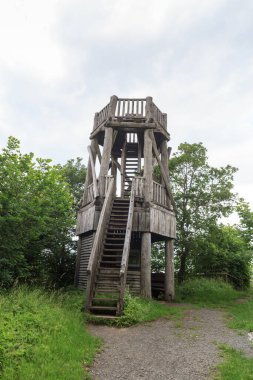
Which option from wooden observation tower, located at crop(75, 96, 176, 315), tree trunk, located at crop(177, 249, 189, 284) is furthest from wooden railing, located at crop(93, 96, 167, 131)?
tree trunk, located at crop(177, 249, 189, 284)

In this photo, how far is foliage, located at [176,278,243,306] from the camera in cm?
1389

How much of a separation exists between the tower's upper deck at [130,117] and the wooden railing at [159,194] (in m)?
2.64

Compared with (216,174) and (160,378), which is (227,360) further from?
(216,174)

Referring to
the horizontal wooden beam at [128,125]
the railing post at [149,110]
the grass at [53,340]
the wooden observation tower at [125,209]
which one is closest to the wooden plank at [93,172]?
the wooden observation tower at [125,209]

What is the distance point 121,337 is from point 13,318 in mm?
2407

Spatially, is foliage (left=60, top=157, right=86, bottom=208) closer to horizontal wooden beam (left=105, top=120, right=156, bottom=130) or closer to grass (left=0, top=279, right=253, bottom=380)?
horizontal wooden beam (left=105, top=120, right=156, bottom=130)

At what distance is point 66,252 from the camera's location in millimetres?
18016

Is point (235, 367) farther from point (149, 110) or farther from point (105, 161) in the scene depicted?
point (149, 110)

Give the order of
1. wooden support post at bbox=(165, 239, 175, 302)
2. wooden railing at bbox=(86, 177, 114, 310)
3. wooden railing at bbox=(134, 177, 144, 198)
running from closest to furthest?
wooden railing at bbox=(86, 177, 114, 310) → wooden railing at bbox=(134, 177, 144, 198) → wooden support post at bbox=(165, 239, 175, 302)

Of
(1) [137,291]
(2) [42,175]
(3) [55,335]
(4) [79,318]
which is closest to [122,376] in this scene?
(3) [55,335]

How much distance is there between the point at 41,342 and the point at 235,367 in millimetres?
3262

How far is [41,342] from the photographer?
5.47 m

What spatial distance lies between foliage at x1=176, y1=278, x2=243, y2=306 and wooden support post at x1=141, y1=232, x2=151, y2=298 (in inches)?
109

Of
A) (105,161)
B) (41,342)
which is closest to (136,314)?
(41,342)
